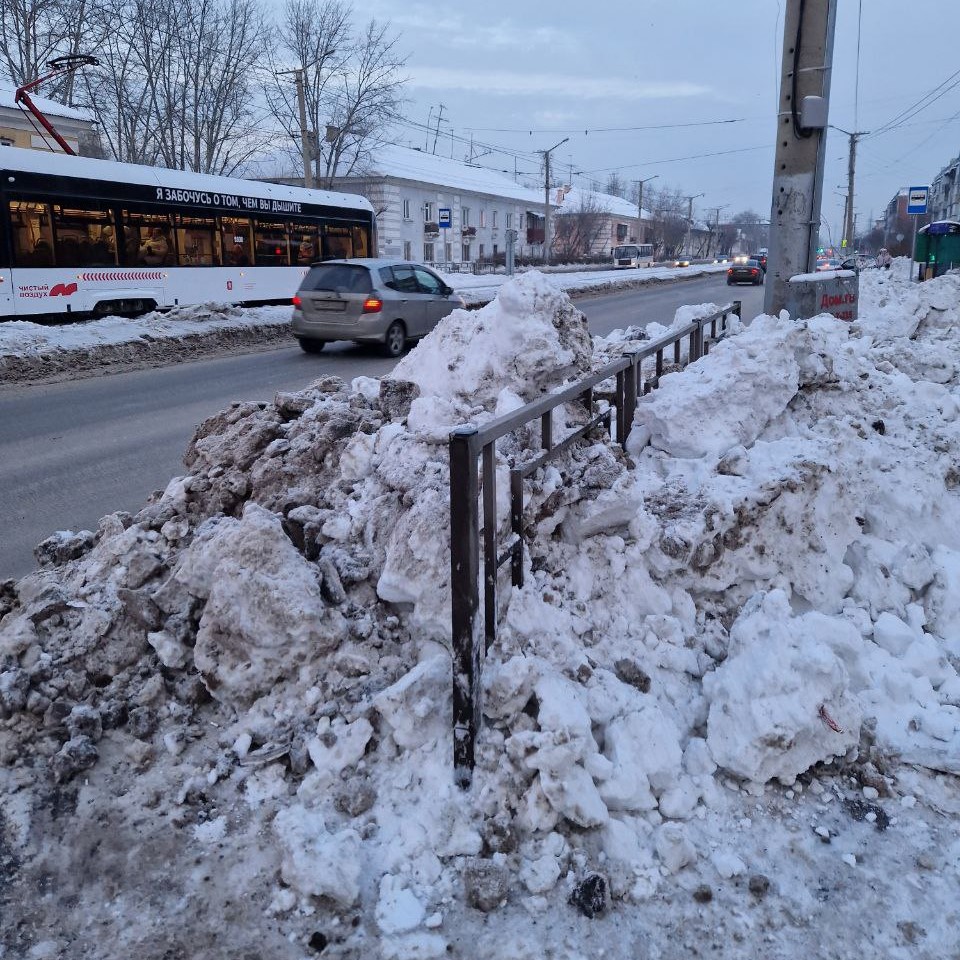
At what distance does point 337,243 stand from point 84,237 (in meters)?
7.64

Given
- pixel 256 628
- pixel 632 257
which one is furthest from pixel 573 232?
pixel 256 628

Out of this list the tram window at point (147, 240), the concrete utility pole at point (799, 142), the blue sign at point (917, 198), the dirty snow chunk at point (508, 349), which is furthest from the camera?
the blue sign at point (917, 198)

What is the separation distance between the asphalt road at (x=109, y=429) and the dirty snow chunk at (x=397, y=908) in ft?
12.0

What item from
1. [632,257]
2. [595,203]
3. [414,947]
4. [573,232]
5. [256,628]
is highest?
[595,203]

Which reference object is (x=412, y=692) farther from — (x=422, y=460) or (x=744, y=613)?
(x=744, y=613)

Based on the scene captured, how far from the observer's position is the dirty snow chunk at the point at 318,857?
8.32 ft

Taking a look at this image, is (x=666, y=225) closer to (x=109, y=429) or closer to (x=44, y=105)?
(x=44, y=105)

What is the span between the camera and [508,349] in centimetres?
461

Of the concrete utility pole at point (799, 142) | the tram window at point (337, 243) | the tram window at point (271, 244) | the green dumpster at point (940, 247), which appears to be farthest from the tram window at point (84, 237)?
the green dumpster at point (940, 247)

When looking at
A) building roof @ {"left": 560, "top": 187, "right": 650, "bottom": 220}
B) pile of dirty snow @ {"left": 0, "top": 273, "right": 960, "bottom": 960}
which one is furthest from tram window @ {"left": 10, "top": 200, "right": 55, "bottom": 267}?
building roof @ {"left": 560, "top": 187, "right": 650, "bottom": 220}

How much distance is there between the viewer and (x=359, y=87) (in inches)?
1692

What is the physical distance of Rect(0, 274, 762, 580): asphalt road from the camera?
6.34 metres

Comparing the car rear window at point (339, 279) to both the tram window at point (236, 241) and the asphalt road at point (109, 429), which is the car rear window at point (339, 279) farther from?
the tram window at point (236, 241)

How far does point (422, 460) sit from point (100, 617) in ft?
4.97
